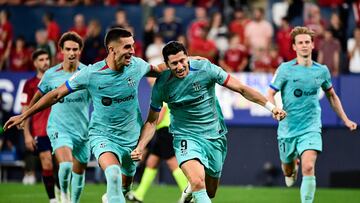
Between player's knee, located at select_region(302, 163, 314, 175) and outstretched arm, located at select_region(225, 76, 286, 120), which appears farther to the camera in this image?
player's knee, located at select_region(302, 163, 314, 175)

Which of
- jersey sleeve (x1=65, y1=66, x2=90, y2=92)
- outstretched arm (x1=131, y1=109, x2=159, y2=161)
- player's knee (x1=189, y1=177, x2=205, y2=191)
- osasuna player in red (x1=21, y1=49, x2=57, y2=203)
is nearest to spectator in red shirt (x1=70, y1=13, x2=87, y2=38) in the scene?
osasuna player in red (x1=21, y1=49, x2=57, y2=203)

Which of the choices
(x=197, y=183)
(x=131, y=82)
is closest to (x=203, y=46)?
(x=131, y=82)

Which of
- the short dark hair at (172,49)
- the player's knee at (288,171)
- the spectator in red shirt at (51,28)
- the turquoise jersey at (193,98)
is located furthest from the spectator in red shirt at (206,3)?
the short dark hair at (172,49)

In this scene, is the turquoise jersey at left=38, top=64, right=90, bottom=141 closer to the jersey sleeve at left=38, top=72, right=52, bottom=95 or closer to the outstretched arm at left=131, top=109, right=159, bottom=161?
the jersey sleeve at left=38, top=72, right=52, bottom=95

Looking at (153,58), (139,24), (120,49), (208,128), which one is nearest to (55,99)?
(120,49)

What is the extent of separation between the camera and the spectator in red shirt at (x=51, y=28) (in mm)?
21141

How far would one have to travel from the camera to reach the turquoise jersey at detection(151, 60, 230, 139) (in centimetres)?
1068

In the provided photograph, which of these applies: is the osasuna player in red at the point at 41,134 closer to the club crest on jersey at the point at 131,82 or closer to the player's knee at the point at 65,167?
the player's knee at the point at 65,167

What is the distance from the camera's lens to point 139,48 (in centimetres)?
2059

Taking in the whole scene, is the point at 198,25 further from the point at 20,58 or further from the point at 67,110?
the point at 67,110

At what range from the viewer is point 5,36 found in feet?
70.6

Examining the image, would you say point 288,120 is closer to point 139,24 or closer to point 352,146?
point 352,146

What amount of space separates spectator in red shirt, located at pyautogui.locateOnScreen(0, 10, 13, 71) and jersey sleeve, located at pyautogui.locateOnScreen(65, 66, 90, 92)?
10949mm

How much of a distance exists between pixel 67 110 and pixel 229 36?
28.5 feet
